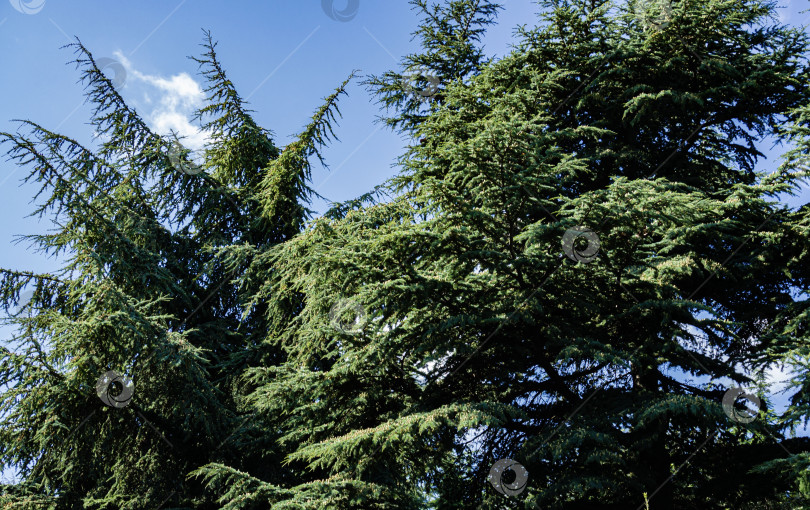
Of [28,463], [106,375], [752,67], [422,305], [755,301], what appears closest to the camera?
[422,305]

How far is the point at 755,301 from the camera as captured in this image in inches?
288

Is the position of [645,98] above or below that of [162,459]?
above

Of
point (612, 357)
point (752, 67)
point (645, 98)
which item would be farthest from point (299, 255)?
point (752, 67)

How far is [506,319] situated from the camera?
558 centimetres

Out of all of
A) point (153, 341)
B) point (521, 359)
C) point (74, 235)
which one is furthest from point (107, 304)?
point (521, 359)

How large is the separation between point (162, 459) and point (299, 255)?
3576 millimetres

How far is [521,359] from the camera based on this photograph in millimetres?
6773

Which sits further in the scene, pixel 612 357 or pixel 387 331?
pixel 387 331

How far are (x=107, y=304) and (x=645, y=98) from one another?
775 centimetres

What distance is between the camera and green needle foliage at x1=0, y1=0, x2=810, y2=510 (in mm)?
5559

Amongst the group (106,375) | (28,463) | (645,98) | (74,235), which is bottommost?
(28,463)

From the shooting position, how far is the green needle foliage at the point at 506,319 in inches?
219

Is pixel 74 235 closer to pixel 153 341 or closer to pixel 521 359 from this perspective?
pixel 153 341

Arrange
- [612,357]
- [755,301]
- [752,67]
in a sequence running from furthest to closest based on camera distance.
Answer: [752,67] → [755,301] → [612,357]
